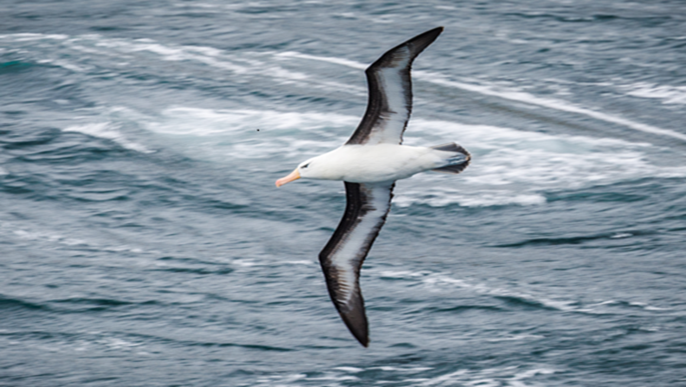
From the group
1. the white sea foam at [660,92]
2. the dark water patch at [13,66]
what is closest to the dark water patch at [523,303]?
the white sea foam at [660,92]

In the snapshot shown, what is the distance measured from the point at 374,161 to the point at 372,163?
1.3 inches

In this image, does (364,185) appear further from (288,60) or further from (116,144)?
(288,60)

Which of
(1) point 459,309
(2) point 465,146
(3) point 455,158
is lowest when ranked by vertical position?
(1) point 459,309

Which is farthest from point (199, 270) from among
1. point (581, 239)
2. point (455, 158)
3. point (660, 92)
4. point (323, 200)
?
point (660, 92)

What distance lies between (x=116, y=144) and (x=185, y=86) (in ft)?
10.9

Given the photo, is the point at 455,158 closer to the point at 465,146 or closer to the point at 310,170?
the point at 310,170

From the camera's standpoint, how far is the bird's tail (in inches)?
459

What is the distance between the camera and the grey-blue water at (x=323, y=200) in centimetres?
1397

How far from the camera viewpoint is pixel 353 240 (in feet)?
42.4

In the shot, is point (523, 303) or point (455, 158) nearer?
point (455, 158)

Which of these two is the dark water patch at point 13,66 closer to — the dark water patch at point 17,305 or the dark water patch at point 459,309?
the dark water patch at point 17,305

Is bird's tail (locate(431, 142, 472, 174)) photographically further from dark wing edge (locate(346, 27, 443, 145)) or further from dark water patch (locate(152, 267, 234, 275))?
dark water patch (locate(152, 267, 234, 275))

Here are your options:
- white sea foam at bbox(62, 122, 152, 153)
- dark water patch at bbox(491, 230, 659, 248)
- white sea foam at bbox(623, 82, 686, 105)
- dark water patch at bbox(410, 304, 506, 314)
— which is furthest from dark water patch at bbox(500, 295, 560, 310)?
white sea foam at bbox(623, 82, 686, 105)

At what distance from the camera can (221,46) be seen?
82.4ft
